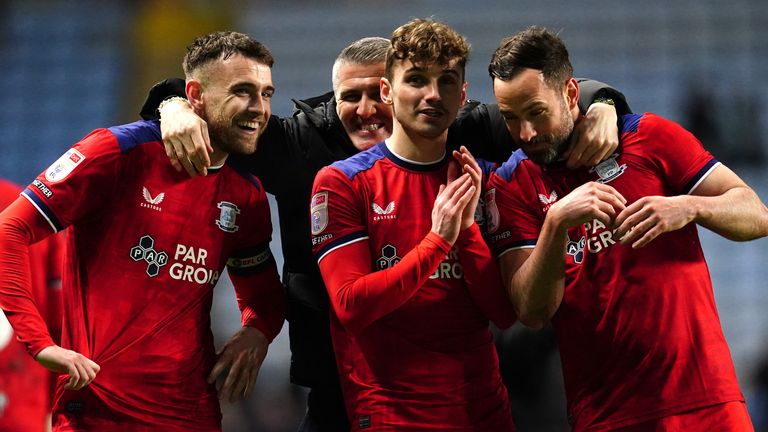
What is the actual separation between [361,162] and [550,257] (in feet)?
2.63

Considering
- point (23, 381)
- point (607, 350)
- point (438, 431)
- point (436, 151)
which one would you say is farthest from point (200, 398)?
point (23, 381)

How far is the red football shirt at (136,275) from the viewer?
11.2ft

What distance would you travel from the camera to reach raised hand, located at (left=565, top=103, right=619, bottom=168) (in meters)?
3.43

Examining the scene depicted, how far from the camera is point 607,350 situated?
336 cm

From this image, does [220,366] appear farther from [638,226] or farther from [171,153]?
→ [638,226]

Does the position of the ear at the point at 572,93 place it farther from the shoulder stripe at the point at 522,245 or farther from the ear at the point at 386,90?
the ear at the point at 386,90

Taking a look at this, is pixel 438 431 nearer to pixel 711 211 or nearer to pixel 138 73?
pixel 711 211

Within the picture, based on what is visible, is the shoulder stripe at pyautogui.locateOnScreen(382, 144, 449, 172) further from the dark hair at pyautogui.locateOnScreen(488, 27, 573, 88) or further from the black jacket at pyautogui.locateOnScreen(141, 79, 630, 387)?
the black jacket at pyautogui.locateOnScreen(141, 79, 630, 387)

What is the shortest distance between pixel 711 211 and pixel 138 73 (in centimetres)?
939

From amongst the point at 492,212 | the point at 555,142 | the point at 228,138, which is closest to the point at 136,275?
the point at 228,138

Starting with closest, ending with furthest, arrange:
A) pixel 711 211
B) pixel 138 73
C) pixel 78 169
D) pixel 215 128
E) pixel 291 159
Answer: pixel 711 211 < pixel 78 169 < pixel 215 128 < pixel 291 159 < pixel 138 73

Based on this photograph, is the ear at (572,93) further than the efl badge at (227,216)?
No

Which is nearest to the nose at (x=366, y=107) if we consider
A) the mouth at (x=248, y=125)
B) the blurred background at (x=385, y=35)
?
the mouth at (x=248, y=125)

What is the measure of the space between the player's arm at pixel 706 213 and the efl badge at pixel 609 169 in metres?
0.26
